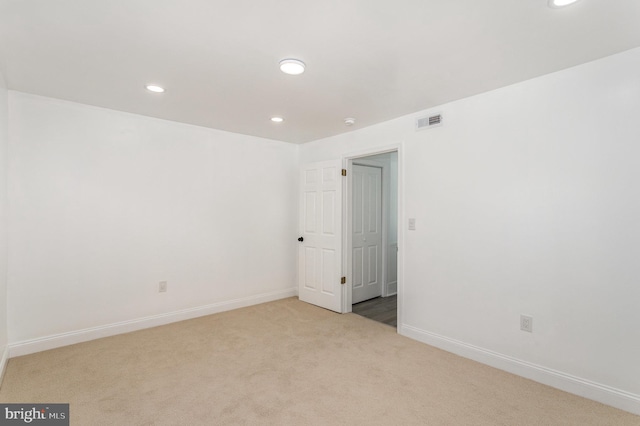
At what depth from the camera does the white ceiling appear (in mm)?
1659

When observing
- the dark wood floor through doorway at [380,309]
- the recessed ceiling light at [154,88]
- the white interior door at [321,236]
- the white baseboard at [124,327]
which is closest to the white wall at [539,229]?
the dark wood floor through doorway at [380,309]

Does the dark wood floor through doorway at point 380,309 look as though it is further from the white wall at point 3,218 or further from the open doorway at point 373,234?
the white wall at point 3,218

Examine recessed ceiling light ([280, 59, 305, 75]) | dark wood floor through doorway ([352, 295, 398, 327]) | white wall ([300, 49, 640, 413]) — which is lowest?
dark wood floor through doorway ([352, 295, 398, 327])

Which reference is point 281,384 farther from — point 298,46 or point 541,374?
point 298,46

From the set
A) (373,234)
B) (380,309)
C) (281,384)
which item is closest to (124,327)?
(281,384)

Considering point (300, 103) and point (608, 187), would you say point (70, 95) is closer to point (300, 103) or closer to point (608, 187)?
point (300, 103)

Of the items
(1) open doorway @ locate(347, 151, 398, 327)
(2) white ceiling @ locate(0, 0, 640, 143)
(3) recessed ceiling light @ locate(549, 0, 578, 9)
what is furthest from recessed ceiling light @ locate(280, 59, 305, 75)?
(1) open doorway @ locate(347, 151, 398, 327)

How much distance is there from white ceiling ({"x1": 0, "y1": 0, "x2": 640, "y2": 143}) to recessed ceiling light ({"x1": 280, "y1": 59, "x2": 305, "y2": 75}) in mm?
55

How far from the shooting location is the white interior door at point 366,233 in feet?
15.1

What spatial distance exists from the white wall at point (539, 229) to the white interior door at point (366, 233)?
134 centimetres

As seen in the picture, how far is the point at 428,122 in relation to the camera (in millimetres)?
3189

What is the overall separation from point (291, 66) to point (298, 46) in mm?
229

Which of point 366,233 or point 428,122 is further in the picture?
point 366,233

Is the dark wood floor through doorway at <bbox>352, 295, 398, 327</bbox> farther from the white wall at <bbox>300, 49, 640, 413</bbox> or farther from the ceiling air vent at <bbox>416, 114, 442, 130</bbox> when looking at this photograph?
the ceiling air vent at <bbox>416, 114, 442, 130</bbox>
